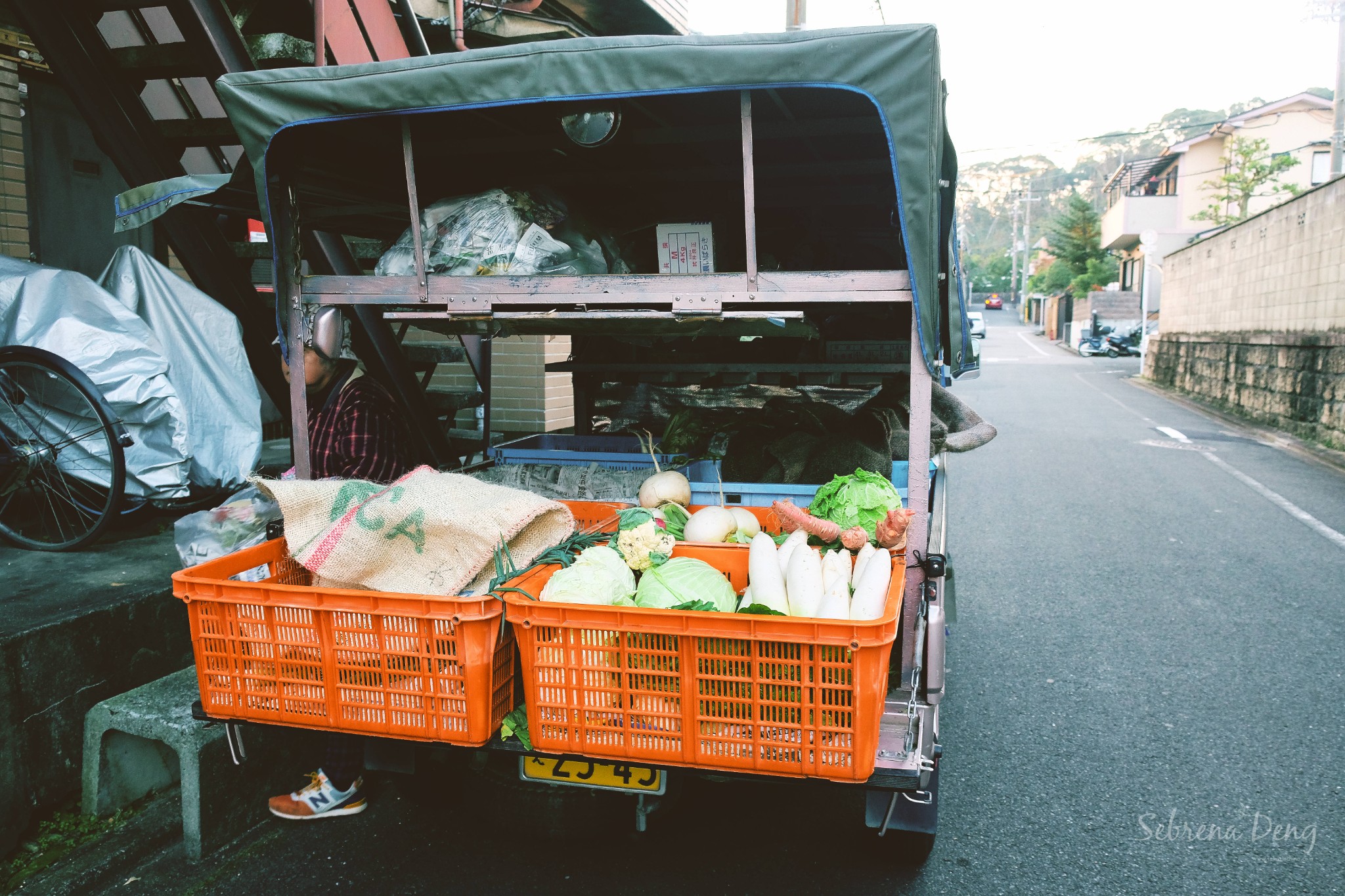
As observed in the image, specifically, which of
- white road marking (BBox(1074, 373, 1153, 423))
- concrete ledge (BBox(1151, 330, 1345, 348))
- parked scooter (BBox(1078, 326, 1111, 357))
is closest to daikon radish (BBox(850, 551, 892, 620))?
concrete ledge (BBox(1151, 330, 1345, 348))

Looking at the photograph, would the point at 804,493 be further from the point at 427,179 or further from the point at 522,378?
the point at 522,378

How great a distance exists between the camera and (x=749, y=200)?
2.86 m

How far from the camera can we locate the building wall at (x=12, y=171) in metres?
6.00

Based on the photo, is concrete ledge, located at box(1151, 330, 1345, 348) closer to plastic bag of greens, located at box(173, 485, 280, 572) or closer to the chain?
the chain

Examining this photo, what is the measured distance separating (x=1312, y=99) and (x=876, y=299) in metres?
46.6

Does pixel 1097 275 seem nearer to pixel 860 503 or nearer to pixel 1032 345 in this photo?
pixel 1032 345

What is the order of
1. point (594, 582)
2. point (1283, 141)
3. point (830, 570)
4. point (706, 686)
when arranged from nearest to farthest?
point (706, 686) → point (594, 582) → point (830, 570) → point (1283, 141)

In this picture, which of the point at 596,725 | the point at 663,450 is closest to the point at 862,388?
the point at 663,450

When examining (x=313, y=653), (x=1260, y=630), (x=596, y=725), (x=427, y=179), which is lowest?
(x=1260, y=630)

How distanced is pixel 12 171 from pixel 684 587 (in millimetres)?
6325

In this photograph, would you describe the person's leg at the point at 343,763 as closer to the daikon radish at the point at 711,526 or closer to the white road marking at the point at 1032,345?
the daikon radish at the point at 711,526

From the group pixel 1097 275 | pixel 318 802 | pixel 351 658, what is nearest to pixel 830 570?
pixel 351 658

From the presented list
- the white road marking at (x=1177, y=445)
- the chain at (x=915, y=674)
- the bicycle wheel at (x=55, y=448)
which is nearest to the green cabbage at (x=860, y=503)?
the chain at (x=915, y=674)

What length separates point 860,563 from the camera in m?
2.73
